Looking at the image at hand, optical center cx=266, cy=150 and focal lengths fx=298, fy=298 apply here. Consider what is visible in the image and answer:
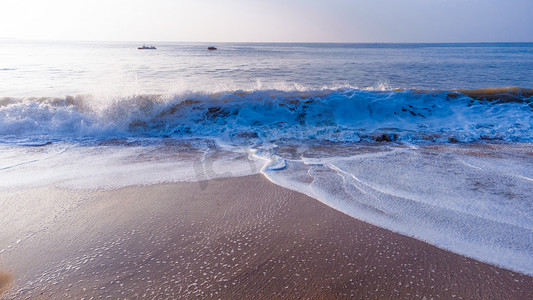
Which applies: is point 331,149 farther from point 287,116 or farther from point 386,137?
point 287,116

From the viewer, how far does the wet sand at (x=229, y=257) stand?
2021mm

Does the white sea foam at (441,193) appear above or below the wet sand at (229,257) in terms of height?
above

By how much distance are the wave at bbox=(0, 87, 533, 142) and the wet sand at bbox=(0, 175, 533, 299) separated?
345cm

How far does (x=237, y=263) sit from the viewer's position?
2277mm

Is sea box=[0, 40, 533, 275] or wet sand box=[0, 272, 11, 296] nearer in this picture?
wet sand box=[0, 272, 11, 296]

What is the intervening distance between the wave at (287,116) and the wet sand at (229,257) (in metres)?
3.45

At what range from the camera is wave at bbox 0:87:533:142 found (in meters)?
6.67

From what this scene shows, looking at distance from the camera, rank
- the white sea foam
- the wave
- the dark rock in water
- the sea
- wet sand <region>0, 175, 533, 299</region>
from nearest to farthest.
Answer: wet sand <region>0, 175, 533, 299</region> → the white sea foam → the sea → the dark rock in water → the wave

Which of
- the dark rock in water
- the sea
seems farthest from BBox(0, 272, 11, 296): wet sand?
the dark rock in water

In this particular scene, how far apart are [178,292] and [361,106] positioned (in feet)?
25.4

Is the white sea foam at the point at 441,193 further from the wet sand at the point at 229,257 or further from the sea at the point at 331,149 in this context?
the wet sand at the point at 229,257

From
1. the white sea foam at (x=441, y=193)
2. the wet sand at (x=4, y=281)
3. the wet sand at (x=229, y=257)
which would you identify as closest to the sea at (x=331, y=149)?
the white sea foam at (x=441, y=193)

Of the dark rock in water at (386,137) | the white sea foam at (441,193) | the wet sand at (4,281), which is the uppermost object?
the white sea foam at (441,193)

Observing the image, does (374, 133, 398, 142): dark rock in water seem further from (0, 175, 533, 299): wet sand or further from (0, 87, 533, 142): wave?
(0, 175, 533, 299): wet sand
